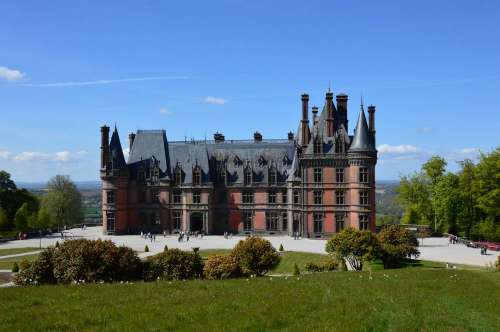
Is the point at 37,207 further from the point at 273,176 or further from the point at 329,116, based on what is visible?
the point at 329,116

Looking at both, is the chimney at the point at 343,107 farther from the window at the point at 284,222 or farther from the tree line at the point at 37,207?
the tree line at the point at 37,207

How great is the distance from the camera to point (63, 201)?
10400cm

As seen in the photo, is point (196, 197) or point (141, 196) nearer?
point (196, 197)

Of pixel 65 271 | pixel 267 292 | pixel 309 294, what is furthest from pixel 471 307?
pixel 65 271

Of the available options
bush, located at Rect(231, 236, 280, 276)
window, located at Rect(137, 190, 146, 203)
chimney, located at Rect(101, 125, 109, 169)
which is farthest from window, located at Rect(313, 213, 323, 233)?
bush, located at Rect(231, 236, 280, 276)

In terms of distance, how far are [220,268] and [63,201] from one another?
81856 millimetres

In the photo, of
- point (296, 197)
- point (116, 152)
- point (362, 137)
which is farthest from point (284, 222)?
point (116, 152)

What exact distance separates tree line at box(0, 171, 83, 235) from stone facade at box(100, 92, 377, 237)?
11.6m

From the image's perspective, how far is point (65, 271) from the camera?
27.9m

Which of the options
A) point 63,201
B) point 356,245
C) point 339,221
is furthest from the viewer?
point 63,201

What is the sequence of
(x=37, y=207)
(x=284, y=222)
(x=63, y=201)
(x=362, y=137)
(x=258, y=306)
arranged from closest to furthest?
(x=258, y=306) → (x=362, y=137) → (x=284, y=222) → (x=37, y=207) → (x=63, y=201)

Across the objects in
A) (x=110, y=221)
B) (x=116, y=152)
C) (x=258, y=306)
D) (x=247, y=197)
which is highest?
(x=116, y=152)

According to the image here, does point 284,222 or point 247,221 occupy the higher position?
point 247,221

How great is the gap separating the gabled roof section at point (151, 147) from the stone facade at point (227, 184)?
0.12 m
